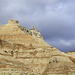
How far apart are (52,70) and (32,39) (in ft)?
54.6

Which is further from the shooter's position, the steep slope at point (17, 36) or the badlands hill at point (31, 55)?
the steep slope at point (17, 36)

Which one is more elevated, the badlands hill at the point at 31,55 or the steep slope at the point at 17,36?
the steep slope at the point at 17,36

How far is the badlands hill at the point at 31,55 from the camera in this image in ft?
198

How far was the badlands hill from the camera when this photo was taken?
60344 millimetres

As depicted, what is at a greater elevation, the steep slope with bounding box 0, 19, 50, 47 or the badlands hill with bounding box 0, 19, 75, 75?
the steep slope with bounding box 0, 19, 50, 47

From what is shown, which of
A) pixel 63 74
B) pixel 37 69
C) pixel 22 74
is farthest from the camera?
pixel 37 69

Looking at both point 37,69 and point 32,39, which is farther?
point 32,39

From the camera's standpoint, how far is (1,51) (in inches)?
2409

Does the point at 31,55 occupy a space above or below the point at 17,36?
below

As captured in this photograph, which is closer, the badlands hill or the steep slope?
the badlands hill

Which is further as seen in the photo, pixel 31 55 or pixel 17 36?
pixel 17 36

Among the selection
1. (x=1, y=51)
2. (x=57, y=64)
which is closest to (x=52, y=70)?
(x=57, y=64)

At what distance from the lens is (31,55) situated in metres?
66.6

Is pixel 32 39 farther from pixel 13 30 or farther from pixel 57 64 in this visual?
pixel 57 64
